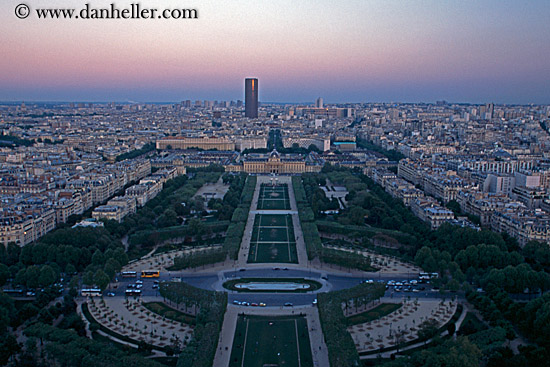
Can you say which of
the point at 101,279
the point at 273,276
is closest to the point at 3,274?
the point at 101,279

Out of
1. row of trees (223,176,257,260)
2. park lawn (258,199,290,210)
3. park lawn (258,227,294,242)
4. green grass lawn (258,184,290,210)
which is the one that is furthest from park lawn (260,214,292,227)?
green grass lawn (258,184,290,210)

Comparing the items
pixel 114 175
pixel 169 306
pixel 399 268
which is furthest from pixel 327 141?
pixel 169 306

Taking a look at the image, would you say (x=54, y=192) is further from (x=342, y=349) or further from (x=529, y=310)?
(x=529, y=310)

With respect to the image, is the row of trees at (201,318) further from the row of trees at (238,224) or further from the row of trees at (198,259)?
the row of trees at (238,224)

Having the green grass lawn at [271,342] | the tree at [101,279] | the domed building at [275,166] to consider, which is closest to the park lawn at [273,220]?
the tree at [101,279]

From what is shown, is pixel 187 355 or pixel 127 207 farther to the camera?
Result: pixel 127 207

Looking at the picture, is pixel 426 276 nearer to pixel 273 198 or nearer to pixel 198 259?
pixel 198 259

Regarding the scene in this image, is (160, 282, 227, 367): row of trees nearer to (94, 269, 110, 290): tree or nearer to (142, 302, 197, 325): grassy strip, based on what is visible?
(142, 302, 197, 325): grassy strip
